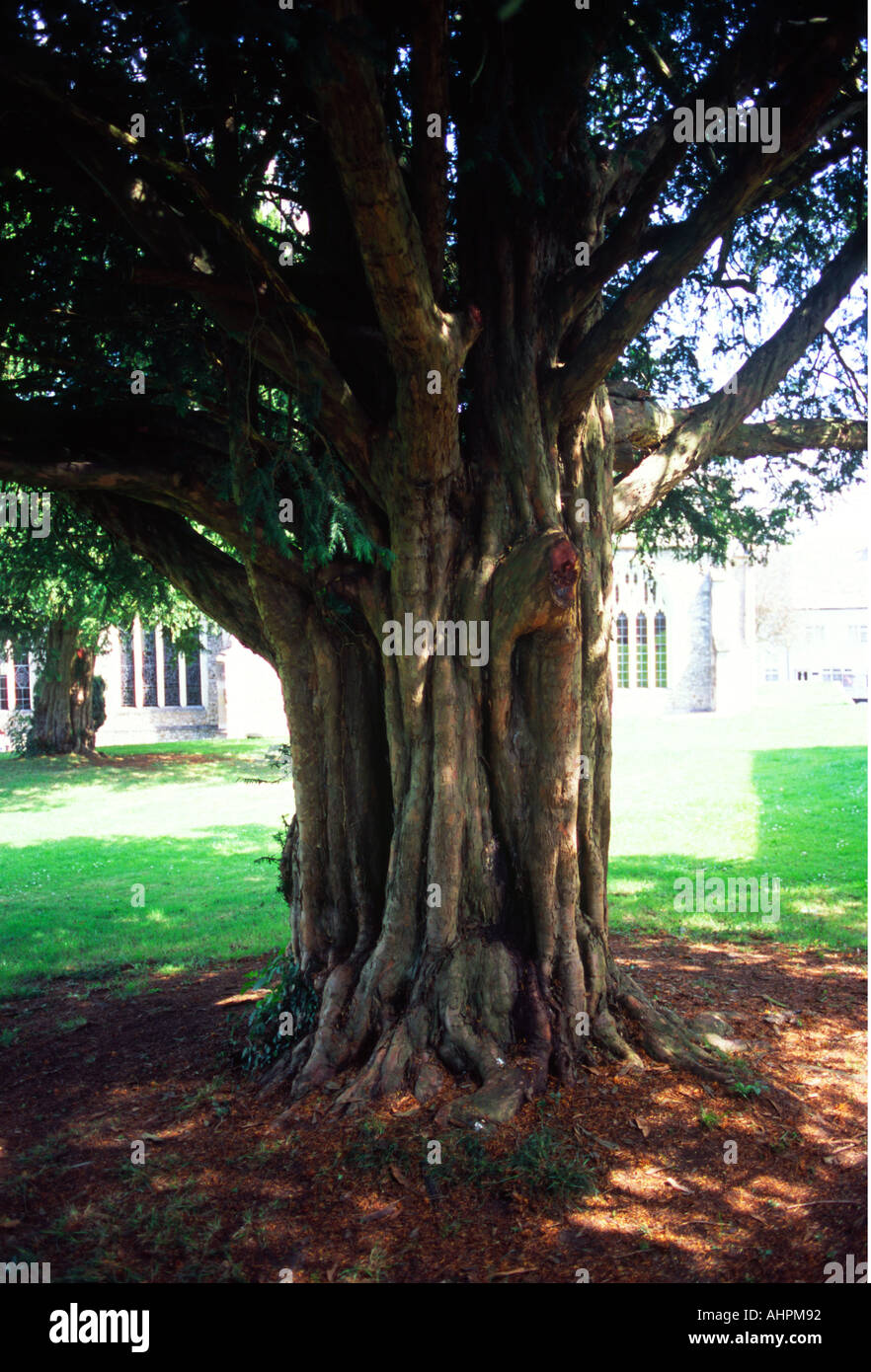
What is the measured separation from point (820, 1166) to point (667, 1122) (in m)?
0.73

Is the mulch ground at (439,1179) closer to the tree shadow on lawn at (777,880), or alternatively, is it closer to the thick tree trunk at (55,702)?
the tree shadow on lawn at (777,880)

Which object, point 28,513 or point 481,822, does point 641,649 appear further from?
point 481,822

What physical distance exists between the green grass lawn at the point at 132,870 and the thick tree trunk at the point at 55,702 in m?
2.44

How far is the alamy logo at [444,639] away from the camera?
555 cm

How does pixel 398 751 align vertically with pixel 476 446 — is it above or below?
below

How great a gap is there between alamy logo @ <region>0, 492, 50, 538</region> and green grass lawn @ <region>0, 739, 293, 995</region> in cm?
337

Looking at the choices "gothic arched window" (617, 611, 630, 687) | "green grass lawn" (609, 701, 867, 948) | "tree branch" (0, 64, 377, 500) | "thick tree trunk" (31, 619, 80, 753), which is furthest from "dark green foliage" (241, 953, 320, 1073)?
"gothic arched window" (617, 611, 630, 687)

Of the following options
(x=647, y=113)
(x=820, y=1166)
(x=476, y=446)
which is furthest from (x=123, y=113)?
(x=820, y=1166)

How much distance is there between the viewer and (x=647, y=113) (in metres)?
7.29

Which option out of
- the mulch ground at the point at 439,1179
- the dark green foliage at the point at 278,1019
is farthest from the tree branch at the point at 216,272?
the mulch ground at the point at 439,1179

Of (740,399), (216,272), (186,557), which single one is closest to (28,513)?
(186,557)

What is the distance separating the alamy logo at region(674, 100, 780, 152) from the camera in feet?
15.7
